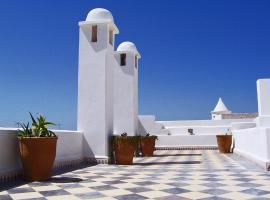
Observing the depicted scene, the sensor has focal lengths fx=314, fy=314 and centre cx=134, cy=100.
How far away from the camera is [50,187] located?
5035 mm

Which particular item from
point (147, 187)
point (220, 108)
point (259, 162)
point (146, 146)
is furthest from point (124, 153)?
point (220, 108)

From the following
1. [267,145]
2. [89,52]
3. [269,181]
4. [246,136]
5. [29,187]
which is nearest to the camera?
[29,187]

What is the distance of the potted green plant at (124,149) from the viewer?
353 inches

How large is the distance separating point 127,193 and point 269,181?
2761mm

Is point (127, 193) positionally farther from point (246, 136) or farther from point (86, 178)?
point (246, 136)

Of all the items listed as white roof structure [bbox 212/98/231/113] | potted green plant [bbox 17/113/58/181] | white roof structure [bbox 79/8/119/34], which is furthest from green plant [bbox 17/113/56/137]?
white roof structure [bbox 212/98/231/113]

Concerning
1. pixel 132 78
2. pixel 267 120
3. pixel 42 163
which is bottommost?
pixel 42 163

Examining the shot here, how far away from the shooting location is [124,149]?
29.6 ft

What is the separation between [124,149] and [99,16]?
4099mm

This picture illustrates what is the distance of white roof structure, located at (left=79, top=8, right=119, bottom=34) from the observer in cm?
951

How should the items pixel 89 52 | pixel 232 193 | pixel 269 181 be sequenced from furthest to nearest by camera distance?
pixel 89 52 → pixel 269 181 → pixel 232 193

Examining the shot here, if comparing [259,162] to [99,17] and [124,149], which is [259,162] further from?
[99,17]

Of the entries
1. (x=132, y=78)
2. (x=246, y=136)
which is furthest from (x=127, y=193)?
(x=132, y=78)

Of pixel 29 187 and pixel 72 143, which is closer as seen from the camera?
pixel 29 187
